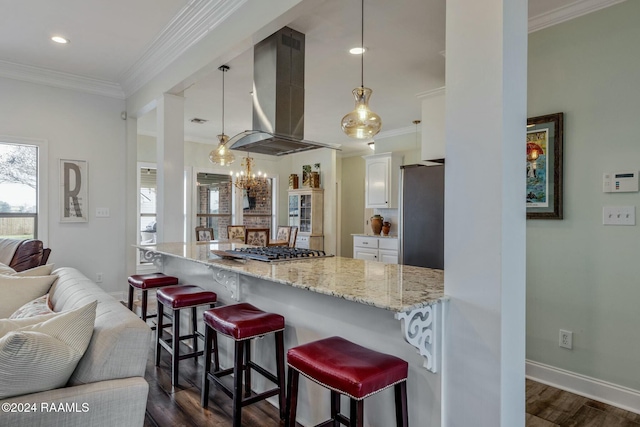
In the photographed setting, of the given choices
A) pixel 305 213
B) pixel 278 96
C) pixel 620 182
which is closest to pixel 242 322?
pixel 278 96

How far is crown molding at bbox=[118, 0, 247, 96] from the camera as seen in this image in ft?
9.36

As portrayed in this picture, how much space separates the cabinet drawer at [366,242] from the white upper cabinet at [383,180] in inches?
23.0

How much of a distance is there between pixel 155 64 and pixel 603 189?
4112 mm

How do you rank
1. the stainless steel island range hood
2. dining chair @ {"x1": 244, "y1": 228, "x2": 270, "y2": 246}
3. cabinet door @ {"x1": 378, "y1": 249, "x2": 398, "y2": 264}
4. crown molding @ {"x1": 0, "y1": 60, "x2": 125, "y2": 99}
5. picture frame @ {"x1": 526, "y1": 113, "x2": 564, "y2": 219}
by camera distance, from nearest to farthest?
picture frame @ {"x1": 526, "y1": 113, "x2": 564, "y2": 219}
the stainless steel island range hood
crown molding @ {"x1": 0, "y1": 60, "x2": 125, "y2": 99}
dining chair @ {"x1": 244, "y1": 228, "x2": 270, "y2": 246}
cabinet door @ {"x1": 378, "y1": 249, "x2": 398, "y2": 264}

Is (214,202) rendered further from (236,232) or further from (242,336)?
(242,336)

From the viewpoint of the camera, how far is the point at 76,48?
3707 millimetres

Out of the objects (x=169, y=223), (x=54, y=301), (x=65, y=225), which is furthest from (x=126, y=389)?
(x=65, y=225)

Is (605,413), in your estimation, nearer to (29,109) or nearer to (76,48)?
(76,48)

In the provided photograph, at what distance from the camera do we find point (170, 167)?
12.8ft

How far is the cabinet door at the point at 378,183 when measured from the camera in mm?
6309

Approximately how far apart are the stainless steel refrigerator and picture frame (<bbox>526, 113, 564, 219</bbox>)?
68 cm

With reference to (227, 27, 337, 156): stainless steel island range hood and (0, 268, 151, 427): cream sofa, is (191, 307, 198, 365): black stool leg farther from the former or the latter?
(0, 268, 151, 427): cream sofa

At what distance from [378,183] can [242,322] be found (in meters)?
4.84

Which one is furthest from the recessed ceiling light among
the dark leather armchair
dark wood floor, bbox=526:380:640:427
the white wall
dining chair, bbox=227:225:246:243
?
dark wood floor, bbox=526:380:640:427
